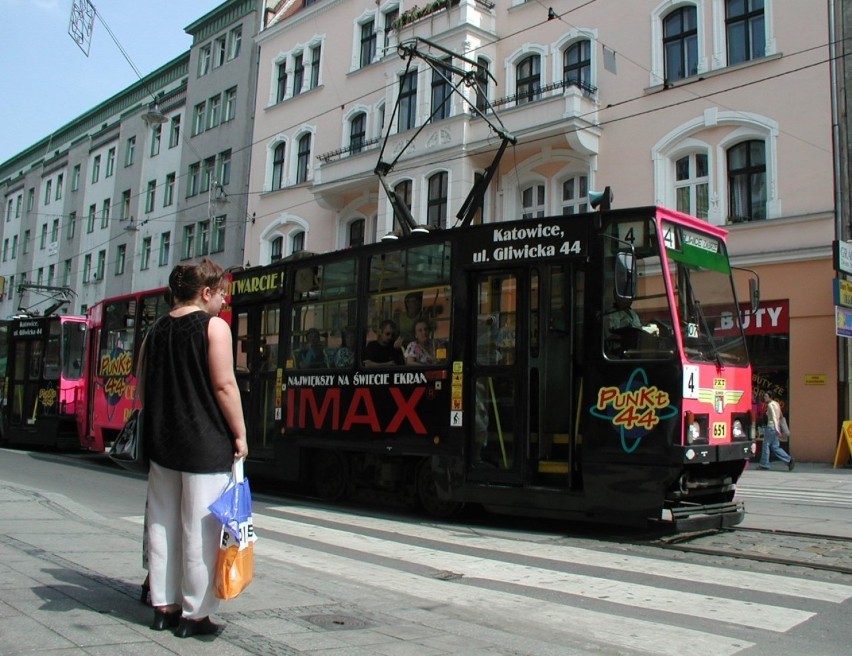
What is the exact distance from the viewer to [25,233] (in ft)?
190

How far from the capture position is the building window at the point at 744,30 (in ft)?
67.7

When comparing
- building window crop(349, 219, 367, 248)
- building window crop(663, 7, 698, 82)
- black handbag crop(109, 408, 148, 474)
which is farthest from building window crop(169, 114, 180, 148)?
black handbag crop(109, 408, 148, 474)

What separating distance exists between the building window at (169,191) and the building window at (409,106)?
17.3 m

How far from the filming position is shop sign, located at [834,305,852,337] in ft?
57.2

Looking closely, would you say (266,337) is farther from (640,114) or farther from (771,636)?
(640,114)

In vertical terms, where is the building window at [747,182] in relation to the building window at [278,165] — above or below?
below

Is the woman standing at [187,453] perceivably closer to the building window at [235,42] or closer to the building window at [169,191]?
the building window at [235,42]

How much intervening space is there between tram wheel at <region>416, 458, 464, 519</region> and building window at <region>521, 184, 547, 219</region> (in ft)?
50.8

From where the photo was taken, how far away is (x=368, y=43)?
3108 centimetres

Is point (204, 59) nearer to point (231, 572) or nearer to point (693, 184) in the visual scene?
point (693, 184)

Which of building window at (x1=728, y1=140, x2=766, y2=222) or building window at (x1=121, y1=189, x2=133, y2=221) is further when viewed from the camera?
building window at (x1=121, y1=189, x2=133, y2=221)

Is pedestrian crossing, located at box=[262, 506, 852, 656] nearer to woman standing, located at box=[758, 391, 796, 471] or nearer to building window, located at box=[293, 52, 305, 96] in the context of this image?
woman standing, located at box=[758, 391, 796, 471]

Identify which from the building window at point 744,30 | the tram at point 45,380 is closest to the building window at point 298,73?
the tram at point 45,380

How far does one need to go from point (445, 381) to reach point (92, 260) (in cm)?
4260
